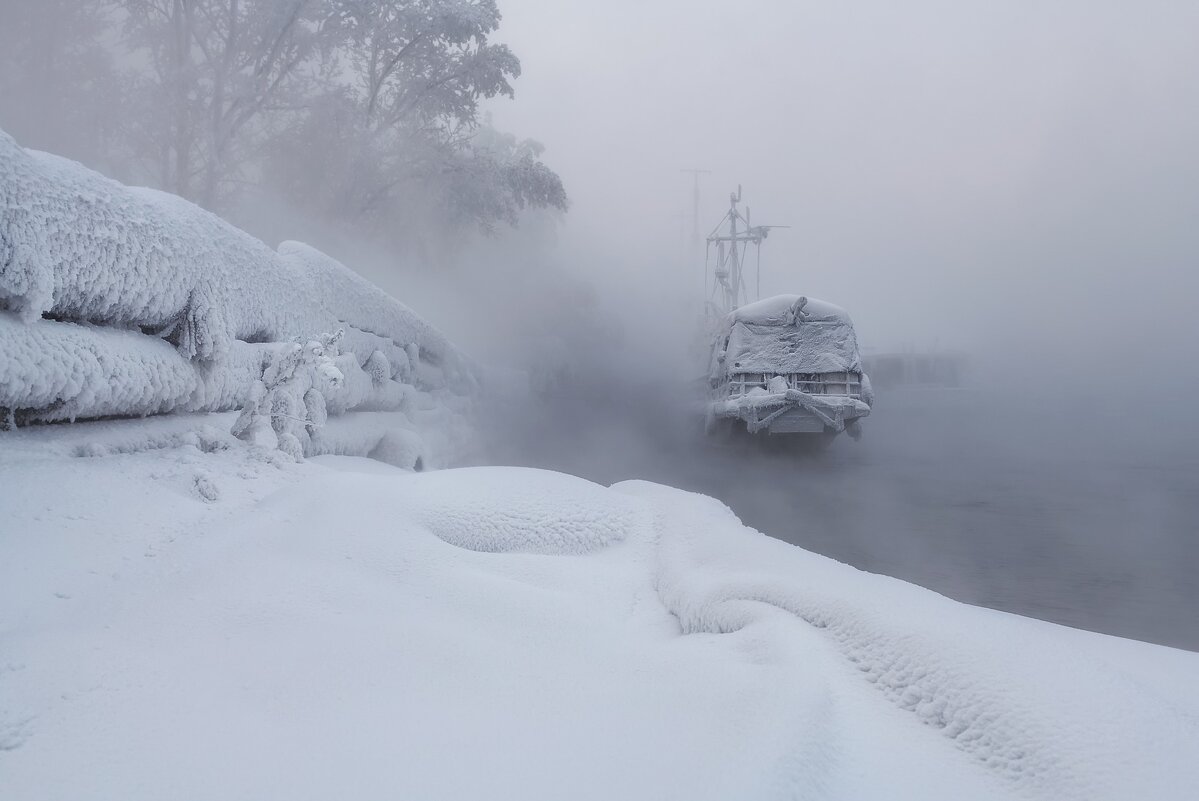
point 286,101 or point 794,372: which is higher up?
point 286,101

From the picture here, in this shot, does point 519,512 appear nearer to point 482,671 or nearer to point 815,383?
point 482,671

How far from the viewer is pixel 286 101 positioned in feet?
41.3

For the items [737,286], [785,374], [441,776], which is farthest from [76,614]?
[737,286]

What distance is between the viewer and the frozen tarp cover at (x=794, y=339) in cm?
1188

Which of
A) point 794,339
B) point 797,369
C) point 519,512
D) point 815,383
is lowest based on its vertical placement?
point 519,512

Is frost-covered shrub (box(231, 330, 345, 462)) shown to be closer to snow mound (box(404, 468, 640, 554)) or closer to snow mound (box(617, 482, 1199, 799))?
snow mound (box(404, 468, 640, 554))

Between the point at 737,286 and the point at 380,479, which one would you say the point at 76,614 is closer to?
the point at 380,479

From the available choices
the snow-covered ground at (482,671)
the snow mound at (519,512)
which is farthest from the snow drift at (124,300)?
the snow mound at (519,512)

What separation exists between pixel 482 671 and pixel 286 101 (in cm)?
1382

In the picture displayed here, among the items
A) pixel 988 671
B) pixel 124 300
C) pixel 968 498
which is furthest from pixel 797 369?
pixel 988 671

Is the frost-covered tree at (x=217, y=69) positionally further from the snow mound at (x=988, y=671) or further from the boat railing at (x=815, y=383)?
the snow mound at (x=988, y=671)

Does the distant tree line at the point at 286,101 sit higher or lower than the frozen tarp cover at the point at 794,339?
higher

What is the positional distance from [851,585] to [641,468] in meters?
8.28

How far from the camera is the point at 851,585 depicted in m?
1.71
